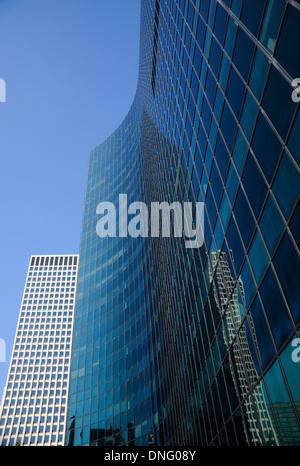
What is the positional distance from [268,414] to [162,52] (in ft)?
143

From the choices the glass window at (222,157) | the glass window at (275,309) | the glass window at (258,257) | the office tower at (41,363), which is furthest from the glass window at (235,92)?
the office tower at (41,363)

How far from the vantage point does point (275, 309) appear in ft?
43.7

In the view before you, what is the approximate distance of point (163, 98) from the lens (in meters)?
45.6

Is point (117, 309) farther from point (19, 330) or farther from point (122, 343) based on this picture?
point (19, 330)

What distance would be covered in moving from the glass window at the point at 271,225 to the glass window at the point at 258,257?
556mm

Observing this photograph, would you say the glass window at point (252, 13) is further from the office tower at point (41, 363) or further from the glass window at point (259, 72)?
the office tower at point (41, 363)

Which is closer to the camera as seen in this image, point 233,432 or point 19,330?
point 233,432

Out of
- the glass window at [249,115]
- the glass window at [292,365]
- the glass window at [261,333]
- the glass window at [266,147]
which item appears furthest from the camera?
the glass window at [249,115]

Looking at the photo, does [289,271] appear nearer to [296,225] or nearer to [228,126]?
[296,225]

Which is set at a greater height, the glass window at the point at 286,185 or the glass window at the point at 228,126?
the glass window at the point at 228,126

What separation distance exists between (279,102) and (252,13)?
535cm

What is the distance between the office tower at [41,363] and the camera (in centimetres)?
14588

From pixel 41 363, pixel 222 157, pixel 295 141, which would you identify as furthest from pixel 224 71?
pixel 41 363

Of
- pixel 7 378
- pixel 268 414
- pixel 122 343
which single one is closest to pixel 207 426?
pixel 268 414
